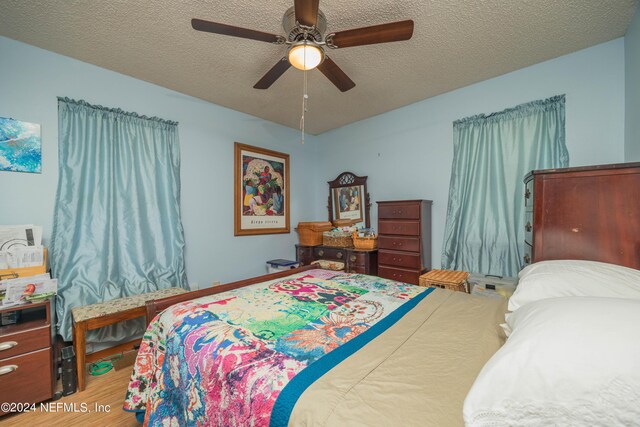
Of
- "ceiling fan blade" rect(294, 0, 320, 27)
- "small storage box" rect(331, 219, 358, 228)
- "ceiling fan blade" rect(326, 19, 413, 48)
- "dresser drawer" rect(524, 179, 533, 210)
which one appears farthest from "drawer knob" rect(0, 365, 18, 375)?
"dresser drawer" rect(524, 179, 533, 210)

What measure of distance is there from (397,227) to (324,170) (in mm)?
1848

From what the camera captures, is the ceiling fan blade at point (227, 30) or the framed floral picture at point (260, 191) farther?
the framed floral picture at point (260, 191)

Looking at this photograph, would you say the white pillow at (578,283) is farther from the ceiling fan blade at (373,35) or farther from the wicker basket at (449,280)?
the ceiling fan blade at (373,35)

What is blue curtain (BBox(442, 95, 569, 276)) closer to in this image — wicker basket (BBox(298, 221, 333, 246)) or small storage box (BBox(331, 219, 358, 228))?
small storage box (BBox(331, 219, 358, 228))

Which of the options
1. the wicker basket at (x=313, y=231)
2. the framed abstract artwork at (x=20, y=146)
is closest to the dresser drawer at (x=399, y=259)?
the wicker basket at (x=313, y=231)

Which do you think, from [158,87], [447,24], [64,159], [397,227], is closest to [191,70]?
[158,87]

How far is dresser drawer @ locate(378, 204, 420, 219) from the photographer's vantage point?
2840 millimetres

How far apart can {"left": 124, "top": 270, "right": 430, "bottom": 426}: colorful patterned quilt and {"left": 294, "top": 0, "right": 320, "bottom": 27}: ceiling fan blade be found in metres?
1.66

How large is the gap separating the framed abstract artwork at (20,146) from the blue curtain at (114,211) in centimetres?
14

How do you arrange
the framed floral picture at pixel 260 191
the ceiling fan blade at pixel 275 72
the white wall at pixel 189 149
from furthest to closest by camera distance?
1. the framed floral picture at pixel 260 191
2. the white wall at pixel 189 149
3. the ceiling fan blade at pixel 275 72

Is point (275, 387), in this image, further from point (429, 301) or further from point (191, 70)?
point (191, 70)

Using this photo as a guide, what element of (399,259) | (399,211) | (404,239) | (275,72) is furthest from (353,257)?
(275,72)

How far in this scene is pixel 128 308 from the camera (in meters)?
2.12

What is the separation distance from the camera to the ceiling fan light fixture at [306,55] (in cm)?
159
